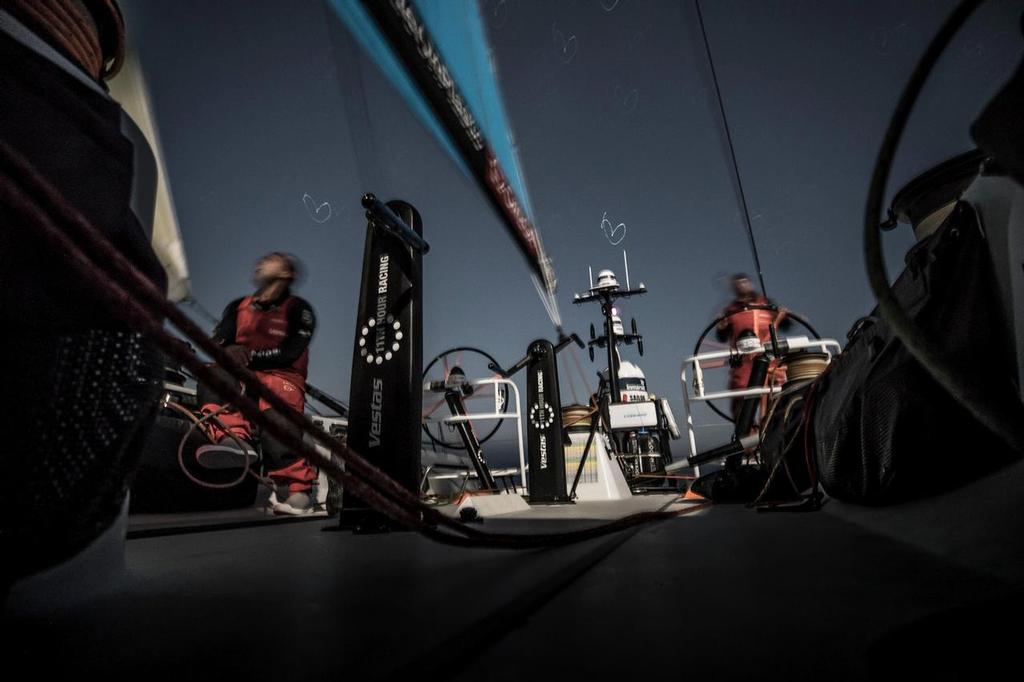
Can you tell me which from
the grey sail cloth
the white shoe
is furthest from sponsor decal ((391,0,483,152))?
the white shoe

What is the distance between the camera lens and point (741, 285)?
→ 5.73 meters

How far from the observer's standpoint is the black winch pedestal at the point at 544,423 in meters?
3.25

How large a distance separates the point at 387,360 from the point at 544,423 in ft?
6.07

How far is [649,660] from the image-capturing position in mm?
432

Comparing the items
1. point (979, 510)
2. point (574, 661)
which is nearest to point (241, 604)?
point (574, 661)

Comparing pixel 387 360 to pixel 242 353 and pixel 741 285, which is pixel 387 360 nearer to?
pixel 242 353

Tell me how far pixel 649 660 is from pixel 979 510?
945mm

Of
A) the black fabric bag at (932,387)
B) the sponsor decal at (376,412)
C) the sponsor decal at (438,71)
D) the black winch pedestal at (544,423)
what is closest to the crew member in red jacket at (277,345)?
the black winch pedestal at (544,423)

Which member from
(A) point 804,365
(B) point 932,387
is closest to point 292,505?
(B) point 932,387

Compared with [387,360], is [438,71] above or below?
above

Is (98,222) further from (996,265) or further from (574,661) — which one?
(996,265)

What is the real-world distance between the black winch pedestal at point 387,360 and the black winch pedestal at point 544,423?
1694 mm

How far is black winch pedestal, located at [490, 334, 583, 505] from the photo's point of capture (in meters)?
3.25

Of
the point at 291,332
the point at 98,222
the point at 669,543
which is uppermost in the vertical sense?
the point at 291,332
